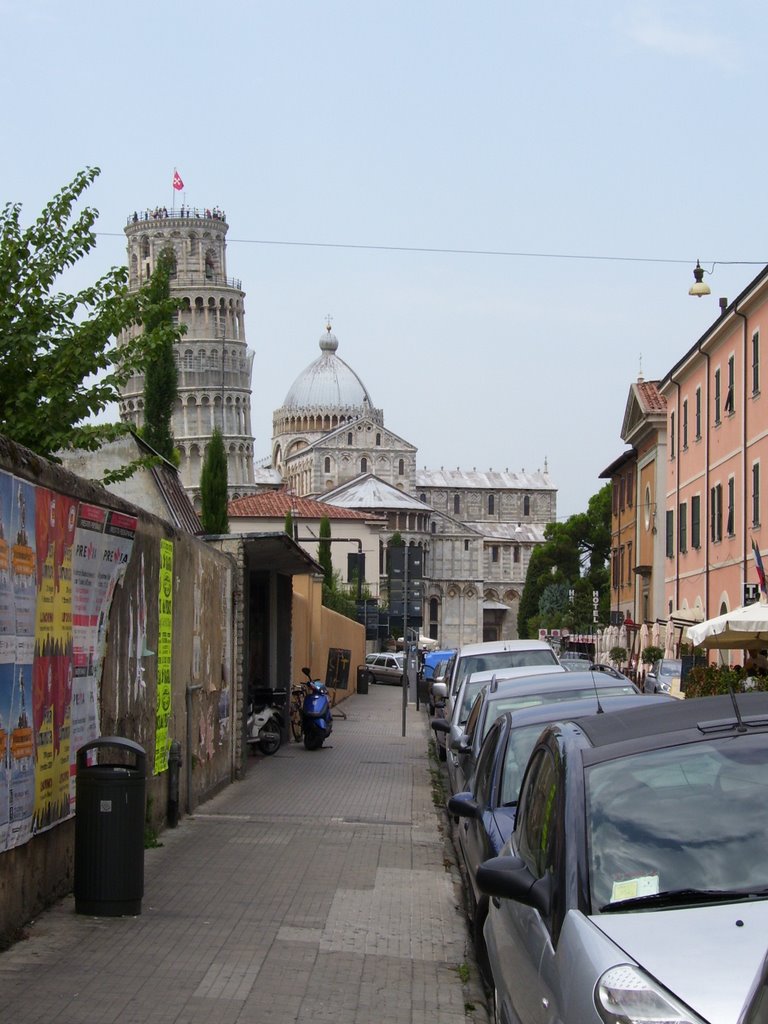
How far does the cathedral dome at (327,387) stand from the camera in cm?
18488

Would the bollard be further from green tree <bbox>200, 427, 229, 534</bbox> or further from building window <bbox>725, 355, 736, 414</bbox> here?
green tree <bbox>200, 427, 229, 534</bbox>

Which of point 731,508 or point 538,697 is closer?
point 538,697

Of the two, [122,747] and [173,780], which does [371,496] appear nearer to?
[173,780]

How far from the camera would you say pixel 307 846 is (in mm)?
13555

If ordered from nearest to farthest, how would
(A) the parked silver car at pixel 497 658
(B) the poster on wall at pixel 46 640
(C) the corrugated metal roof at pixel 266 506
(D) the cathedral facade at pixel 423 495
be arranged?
(B) the poster on wall at pixel 46 640 < (A) the parked silver car at pixel 497 658 < (C) the corrugated metal roof at pixel 266 506 < (D) the cathedral facade at pixel 423 495

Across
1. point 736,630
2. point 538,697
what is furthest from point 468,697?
point 736,630

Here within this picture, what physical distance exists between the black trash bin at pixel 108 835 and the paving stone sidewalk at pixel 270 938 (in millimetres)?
141

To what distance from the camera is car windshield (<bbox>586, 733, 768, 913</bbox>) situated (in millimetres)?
4902

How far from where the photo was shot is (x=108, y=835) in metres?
9.59

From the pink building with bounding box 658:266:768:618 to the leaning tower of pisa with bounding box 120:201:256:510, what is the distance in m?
93.5

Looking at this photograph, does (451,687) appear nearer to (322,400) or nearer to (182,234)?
(182,234)

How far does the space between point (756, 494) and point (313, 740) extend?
693 inches

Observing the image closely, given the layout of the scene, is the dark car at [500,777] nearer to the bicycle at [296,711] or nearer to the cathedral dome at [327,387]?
the bicycle at [296,711]

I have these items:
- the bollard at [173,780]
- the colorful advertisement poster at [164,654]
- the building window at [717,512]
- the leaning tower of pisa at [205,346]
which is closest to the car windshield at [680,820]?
the colorful advertisement poster at [164,654]
